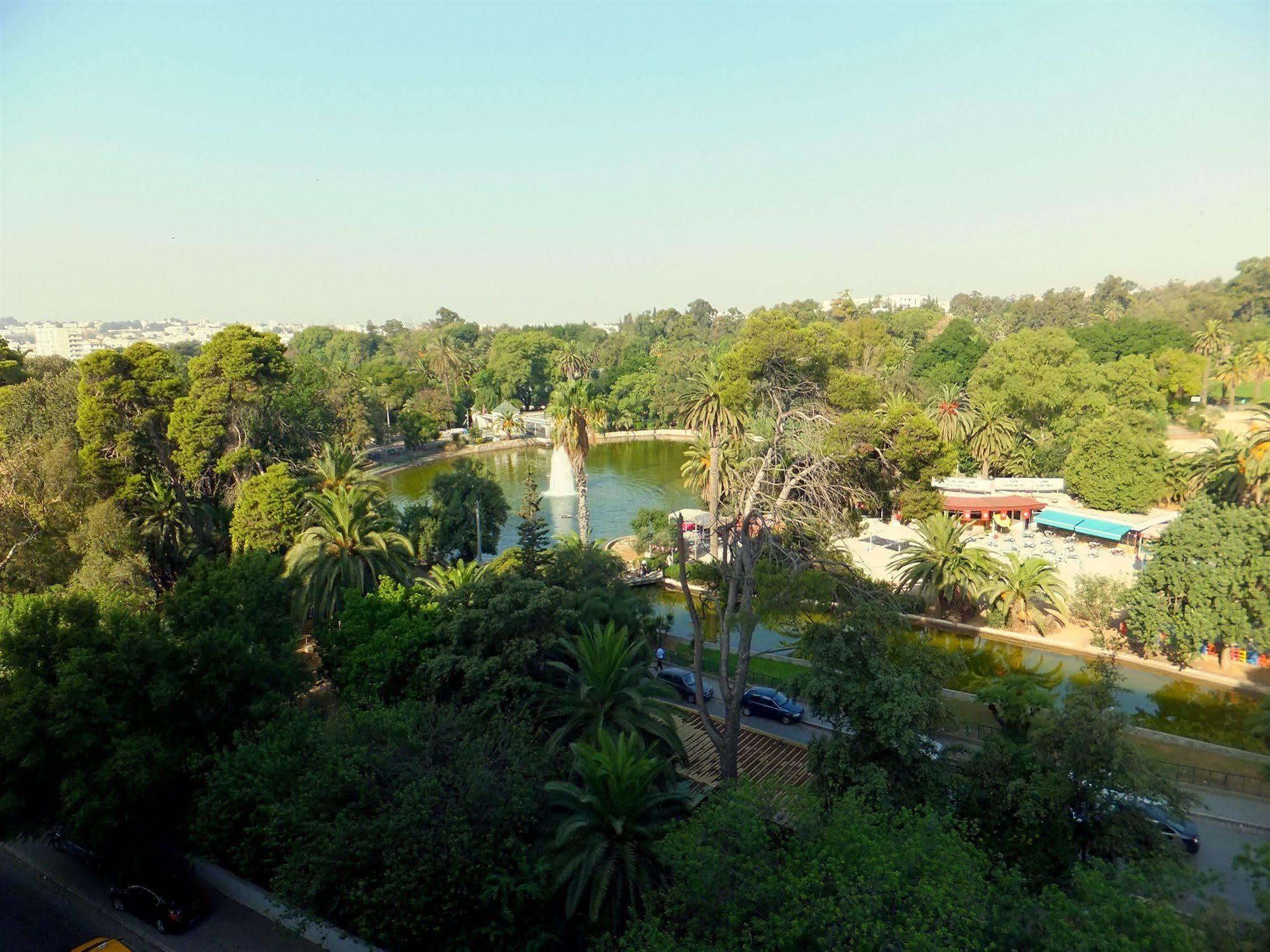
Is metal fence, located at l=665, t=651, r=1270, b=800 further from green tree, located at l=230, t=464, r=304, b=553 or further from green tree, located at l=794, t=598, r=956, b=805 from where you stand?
green tree, located at l=230, t=464, r=304, b=553

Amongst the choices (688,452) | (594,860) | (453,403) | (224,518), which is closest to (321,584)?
(224,518)

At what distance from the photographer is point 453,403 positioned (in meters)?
72.1

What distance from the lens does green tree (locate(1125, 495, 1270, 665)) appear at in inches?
765

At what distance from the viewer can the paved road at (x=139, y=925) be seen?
1224cm

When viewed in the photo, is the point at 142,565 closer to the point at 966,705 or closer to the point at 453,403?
the point at 966,705

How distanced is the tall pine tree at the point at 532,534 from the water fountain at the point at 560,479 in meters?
→ 20.4

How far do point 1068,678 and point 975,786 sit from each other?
11.8m

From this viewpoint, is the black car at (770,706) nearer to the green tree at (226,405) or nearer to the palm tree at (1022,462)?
the green tree at (226,405)

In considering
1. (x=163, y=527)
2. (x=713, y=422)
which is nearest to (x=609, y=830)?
(x=163, y=527)

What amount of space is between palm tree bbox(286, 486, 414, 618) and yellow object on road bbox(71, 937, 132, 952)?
10.5m

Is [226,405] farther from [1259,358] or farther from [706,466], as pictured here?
[1259,358]

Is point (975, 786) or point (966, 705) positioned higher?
point (975, 786)

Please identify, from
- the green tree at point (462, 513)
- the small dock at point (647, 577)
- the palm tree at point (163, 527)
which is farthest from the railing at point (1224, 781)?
the palm tree at point (163, 527)

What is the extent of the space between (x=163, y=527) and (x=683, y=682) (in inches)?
708
